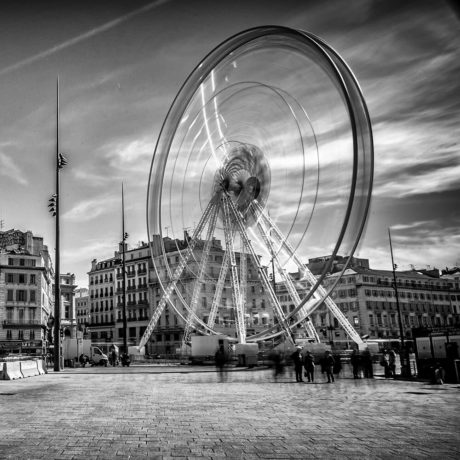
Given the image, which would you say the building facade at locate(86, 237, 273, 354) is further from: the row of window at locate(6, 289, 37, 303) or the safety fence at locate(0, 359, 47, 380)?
the safety fence at locate(0, 359, 47, 380)

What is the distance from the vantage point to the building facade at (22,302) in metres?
74.8

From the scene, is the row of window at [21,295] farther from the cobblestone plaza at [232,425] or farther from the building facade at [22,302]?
the cobblestone plaza at [232,425]

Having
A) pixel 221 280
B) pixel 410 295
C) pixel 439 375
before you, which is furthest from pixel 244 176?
pixel 410 295

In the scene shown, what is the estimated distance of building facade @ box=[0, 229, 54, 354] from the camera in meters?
74.8

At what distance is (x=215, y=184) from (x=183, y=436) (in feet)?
72.8

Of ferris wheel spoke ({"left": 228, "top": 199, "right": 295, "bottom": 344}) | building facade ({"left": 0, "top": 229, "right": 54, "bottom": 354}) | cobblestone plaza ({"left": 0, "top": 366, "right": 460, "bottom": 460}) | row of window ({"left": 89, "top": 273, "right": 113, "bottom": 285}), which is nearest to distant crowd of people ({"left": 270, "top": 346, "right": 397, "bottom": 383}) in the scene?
ferris wheel spoke ({"left": 228, "top": 199, "right": 295, "bottom": 344})

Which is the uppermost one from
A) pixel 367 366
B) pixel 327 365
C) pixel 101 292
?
pixel 101 292

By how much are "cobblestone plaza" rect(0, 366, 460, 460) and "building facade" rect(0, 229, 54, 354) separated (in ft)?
203

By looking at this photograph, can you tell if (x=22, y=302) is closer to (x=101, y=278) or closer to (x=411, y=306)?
(x=101, y=278)

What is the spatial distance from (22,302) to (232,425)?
7351 centimetres

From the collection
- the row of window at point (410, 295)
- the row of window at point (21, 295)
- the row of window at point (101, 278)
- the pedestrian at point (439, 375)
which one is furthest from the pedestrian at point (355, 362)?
the row of window at point (101, 278)

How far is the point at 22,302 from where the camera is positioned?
7725 centimetres

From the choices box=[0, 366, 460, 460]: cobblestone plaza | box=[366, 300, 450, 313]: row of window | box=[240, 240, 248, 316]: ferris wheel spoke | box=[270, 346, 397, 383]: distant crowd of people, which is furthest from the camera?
box=[366, 300, 450, 313]: row of window

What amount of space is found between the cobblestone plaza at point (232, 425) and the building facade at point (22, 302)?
2438 inches
